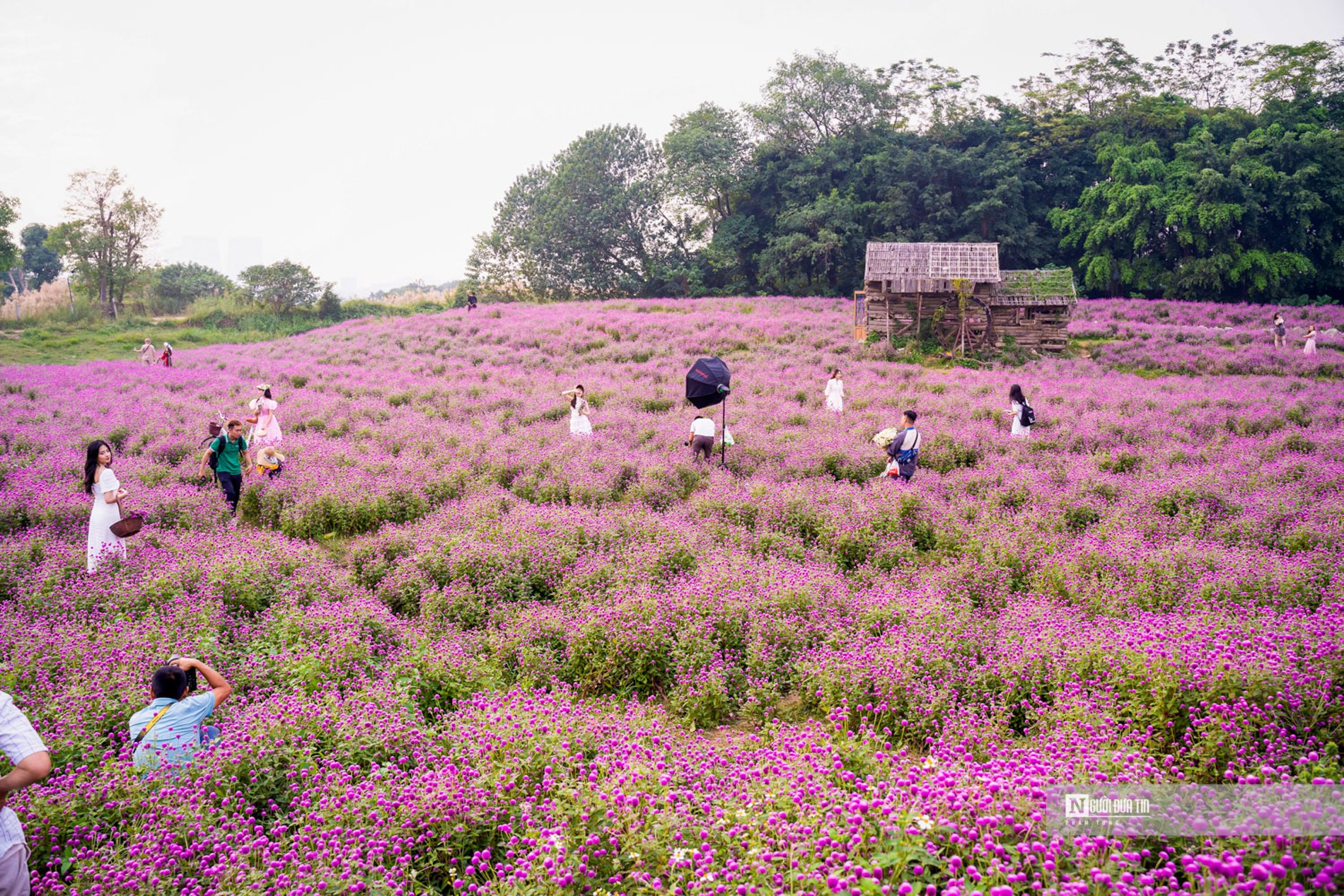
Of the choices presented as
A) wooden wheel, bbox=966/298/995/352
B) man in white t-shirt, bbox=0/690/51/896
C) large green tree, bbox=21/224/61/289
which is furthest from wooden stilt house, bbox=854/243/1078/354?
large green tree, bbox=21/224/61/289

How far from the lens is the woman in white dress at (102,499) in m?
7.81

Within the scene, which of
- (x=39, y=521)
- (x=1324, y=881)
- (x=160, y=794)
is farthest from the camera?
(x=39, y=521)

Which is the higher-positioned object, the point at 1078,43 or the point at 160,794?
the point at 1078,43

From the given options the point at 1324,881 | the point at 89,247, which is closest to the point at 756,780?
the point at 1324,881

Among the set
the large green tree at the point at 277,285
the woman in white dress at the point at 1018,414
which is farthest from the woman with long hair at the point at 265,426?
Answer: the large green tree at the point at 277,285

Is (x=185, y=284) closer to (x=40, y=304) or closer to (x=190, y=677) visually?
(x=40, y=304)

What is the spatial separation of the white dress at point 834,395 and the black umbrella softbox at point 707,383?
482 centimetres

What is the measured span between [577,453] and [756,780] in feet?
29.2

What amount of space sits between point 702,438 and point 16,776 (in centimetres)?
956

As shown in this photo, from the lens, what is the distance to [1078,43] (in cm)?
4506

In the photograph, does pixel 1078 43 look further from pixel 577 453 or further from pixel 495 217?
pixel 577 453

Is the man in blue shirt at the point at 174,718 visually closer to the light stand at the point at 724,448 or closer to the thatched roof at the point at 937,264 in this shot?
the light stand at the point at 724,448

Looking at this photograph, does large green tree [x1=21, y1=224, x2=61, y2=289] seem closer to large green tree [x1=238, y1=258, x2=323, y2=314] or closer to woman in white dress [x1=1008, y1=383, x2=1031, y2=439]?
large green tree [x1=238, y1=258, x2=323, y2=314]

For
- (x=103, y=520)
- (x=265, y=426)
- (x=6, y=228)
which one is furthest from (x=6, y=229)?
(x=103, y=520)
